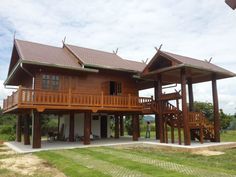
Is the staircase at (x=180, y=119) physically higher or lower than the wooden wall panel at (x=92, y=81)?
lower

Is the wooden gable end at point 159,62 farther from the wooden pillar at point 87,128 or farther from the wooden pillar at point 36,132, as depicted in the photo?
the wooden pillar at point 36,132

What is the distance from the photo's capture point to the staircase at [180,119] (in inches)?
695

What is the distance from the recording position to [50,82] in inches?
687

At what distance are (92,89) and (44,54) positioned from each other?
396 cm

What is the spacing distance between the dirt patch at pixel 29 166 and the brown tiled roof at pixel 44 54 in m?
5.94

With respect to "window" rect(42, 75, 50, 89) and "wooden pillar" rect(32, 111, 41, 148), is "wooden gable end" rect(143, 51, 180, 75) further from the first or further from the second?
"wooden pillar" rect(32, 111, 41, 148)

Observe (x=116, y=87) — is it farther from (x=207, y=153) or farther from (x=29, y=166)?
(x=29, y=166)

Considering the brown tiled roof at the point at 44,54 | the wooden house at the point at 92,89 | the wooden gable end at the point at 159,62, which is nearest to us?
the wooden house at the point at 92,89

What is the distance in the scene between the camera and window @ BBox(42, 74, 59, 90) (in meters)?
17.2

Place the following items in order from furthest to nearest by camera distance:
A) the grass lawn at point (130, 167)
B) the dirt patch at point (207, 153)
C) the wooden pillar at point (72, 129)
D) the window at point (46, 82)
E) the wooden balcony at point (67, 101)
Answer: the wooden pillar at point (72, 129) < the window at point (46, 82) < the wooden balcony at point (67, 101) < the dirt patch at point (207, 153) < the grass lawn at point (130, 167)

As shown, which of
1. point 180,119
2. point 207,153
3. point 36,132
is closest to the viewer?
point 207,153

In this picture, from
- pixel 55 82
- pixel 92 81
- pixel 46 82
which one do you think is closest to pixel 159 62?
pixel 92 81

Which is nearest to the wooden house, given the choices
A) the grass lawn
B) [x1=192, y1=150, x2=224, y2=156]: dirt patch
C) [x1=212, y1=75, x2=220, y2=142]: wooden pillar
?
[x1=212, y1=75, x2=220, y2=142]: wooden pillar

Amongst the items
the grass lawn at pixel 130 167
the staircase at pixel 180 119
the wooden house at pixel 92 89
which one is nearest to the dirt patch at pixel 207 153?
the wooden house at pixel 92 89
